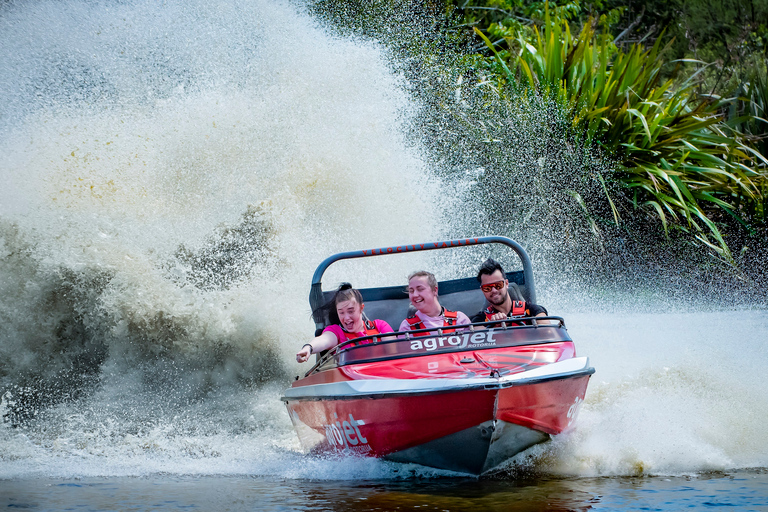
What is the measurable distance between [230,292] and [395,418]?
4428 millimetres

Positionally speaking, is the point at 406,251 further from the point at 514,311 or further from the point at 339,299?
the point at 514,311

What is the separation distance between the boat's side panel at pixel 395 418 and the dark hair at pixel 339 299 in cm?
76

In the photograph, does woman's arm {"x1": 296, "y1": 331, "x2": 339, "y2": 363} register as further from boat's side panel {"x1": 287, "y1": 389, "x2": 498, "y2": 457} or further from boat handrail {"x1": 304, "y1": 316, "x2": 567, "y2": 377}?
boat's side panel {"x1": 287, "y1": 389, "x2": 498, "y2": 457}

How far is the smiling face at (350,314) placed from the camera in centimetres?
549

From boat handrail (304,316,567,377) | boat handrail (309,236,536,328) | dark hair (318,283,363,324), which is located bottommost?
boat handrail (304,316,567,377)

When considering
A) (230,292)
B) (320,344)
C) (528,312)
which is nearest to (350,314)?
(320,344)

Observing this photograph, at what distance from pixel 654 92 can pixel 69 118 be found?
9444mm

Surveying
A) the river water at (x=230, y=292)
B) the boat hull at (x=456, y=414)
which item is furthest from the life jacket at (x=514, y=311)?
the river water at (x=230, y=292)

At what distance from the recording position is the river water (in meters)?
4.92

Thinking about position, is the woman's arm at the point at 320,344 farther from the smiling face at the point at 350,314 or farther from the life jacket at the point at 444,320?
the life jacket at the point at 444,320

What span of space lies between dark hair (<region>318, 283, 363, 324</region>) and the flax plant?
28.0 feet

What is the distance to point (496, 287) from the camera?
5559 millimetres

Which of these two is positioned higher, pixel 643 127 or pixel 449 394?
pixel 643 127

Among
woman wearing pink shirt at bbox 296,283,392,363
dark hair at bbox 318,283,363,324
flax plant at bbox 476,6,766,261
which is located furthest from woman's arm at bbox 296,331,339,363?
flax plant at bbox 476,6,766,261
